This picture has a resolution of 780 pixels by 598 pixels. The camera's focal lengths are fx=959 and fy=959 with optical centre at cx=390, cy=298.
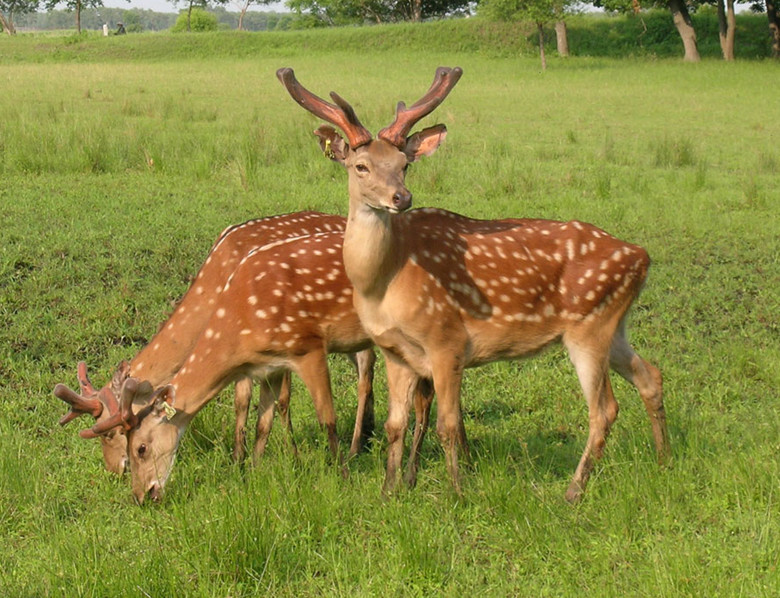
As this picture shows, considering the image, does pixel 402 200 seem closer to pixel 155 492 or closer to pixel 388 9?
pixel 155 492

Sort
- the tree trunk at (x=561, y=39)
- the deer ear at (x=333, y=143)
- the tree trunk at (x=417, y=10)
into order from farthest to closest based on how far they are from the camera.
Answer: the tree trunk at (x=417, y=10) → the tree trunk at (x=561, y=39) → the deer ear at (x=333, y=143)

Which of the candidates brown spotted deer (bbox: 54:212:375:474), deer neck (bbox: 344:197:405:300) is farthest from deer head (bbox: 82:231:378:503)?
deer neck (bbox: 344:197:405:300)

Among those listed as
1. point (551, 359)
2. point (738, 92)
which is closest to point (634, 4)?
point (738, 92)

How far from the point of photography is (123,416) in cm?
435

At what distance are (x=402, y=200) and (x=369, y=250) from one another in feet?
1.29

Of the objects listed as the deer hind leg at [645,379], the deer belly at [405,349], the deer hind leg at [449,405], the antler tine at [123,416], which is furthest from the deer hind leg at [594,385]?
the antler tine at [123,416]

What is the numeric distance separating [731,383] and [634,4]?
30.8m

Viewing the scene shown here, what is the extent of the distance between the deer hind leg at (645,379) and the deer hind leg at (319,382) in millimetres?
1474

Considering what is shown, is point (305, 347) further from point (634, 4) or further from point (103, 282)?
point (634, 4)

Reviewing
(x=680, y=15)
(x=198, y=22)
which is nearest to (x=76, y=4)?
(x=198, y=22)

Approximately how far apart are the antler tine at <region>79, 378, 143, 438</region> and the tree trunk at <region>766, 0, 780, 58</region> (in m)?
33.0

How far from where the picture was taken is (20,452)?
4.66 m

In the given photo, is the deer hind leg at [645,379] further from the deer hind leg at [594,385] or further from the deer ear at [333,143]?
the deer ear at [333,143]

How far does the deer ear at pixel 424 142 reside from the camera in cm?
438
